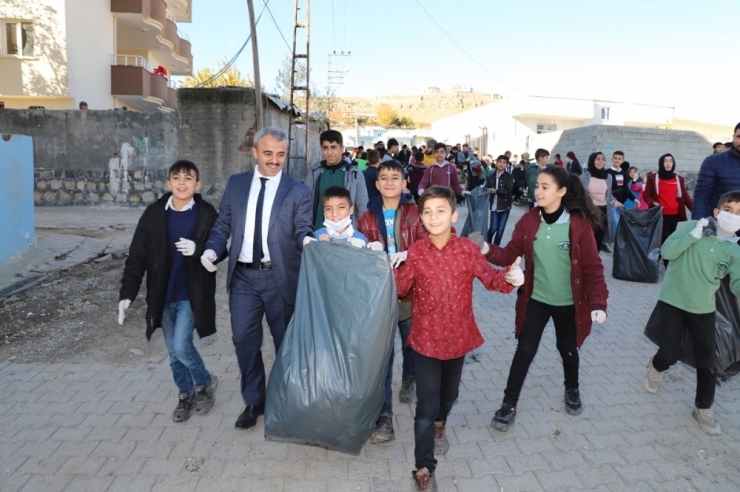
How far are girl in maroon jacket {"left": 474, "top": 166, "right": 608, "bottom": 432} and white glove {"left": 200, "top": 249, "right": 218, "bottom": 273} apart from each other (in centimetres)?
166

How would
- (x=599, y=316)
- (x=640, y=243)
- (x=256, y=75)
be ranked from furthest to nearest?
(x=256, y=75)
(x=640, y=243)
(x=599, y=316)

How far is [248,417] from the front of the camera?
347 centimetres

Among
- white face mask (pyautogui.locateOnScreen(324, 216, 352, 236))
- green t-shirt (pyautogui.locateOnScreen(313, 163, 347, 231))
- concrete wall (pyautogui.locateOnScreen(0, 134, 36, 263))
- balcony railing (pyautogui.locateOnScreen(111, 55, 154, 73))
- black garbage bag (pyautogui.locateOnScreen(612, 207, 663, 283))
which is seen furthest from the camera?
balcony railing (pyautogui.locateOnScreen(111, 55, 154, 73))

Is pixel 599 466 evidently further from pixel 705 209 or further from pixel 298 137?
pixel 298 137

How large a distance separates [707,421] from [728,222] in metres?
1.30

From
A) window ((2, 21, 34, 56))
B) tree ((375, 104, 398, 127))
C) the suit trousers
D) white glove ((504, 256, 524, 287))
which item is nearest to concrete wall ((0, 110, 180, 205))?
window ((2, 21, 34, 56))

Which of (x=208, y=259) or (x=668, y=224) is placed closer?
(x=208, y=259)

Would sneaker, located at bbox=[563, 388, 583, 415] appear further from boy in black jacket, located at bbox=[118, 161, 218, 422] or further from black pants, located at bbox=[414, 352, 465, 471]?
boy in black jacket, located at bbox=[118, 161, 218, 422]

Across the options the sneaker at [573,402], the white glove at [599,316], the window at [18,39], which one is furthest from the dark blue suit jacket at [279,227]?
the window at [18,39]

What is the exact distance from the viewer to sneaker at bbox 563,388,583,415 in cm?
372

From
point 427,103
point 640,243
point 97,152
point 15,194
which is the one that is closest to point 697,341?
point 640,243

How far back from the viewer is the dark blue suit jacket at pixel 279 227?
133 inches

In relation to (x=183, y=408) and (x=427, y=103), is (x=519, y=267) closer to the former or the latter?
(x=183, y=408)

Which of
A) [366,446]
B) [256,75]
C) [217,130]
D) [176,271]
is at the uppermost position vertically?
[256,75]
